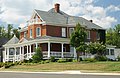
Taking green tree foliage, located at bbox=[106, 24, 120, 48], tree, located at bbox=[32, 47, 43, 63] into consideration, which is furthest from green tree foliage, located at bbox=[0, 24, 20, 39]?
tree, located at bbox=[32, 47, 43, 63]

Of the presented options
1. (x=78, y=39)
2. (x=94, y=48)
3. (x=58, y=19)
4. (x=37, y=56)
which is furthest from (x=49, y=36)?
(x=94, y=48)

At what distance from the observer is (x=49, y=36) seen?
50812 millimetres

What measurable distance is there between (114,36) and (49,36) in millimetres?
40646

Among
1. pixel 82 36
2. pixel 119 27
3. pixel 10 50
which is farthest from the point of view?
pixel 119 27

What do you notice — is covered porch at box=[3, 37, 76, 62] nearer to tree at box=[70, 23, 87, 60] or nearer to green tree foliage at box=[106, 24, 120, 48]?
tree at box=[70, 23, 87, 60]

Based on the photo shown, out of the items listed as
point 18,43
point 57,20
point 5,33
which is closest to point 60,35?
point 57,20

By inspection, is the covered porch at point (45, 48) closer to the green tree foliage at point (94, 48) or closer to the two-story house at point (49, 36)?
the two-story house at point (49, 36)

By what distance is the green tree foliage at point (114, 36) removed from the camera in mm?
84250

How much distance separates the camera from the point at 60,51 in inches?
2037

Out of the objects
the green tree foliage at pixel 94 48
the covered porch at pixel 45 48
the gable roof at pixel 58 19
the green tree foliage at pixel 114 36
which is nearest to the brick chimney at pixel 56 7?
the gable roof at pixel 58 19

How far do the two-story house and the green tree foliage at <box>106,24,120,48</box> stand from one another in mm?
27257

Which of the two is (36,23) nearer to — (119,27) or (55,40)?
(55,40)

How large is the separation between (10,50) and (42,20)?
39.1 feet

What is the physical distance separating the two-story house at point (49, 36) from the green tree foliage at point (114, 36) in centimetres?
2726
